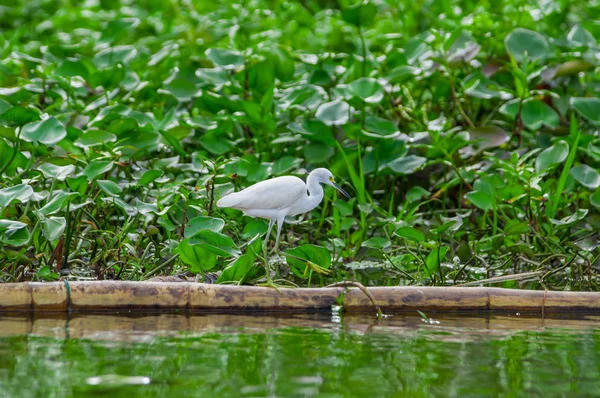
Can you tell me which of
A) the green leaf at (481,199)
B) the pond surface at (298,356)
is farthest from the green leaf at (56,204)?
the green leaf at (481,199)

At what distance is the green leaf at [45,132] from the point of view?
6.35 metres

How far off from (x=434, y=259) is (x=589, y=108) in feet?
7.43

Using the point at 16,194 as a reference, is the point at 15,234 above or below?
below

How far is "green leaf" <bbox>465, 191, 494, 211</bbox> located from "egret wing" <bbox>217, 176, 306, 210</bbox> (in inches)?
46.2

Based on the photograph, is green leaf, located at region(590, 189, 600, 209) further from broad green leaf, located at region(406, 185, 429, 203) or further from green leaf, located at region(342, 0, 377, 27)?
green leaf, located at region(342, 0, 377, 27)

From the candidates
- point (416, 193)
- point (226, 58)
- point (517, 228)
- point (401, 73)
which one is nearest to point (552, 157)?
point (517, 228)

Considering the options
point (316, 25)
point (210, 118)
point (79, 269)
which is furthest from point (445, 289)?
point (316, 25)

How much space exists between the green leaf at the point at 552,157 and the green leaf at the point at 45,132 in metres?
3.02

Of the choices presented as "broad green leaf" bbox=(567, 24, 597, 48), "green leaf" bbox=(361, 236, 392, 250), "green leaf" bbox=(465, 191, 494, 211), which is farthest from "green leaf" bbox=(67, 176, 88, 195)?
"broad green leaf" bbox=(567, 24, 597, 48)

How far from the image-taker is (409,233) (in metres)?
5.95

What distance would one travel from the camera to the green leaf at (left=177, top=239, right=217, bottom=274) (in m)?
5.40

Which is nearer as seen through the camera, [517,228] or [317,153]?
[517,228]

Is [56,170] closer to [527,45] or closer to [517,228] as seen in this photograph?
[517,228]

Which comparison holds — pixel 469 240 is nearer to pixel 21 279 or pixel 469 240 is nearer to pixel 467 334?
pixel 467 334
